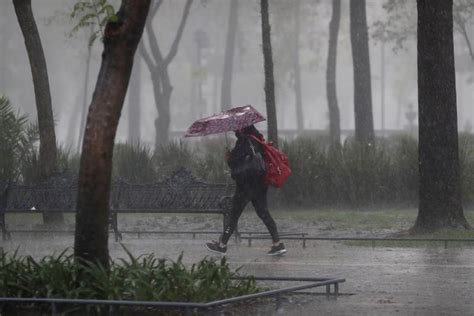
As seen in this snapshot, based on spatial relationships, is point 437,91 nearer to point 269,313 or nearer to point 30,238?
point 30,238

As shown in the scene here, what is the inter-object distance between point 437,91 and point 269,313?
8.25 metres

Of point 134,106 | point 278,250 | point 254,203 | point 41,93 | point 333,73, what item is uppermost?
point 134,106

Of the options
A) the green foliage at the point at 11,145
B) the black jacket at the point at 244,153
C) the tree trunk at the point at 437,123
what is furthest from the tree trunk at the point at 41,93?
the tree trunk at the point at 437,123

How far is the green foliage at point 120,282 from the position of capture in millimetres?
10531

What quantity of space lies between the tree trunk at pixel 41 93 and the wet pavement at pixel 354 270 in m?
2.39

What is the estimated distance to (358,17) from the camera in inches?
1398

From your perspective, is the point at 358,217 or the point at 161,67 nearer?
the point at 358,217

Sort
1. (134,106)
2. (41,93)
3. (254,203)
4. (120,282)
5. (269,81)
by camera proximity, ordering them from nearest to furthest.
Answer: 1. (120,282)
2. (254,203)
3. (41,93)
4. (269,81)
5. (134,106)

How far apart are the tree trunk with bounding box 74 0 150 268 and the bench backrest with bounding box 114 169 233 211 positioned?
8465mm

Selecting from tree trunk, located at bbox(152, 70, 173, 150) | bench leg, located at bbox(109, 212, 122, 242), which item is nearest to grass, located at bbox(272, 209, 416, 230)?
bench leg, located at bbox(109, 212, 122, 242)

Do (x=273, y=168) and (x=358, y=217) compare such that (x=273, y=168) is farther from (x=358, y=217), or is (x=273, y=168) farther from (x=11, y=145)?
(x=11, y=145)

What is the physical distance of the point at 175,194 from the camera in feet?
66.7

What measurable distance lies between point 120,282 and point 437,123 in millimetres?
8872

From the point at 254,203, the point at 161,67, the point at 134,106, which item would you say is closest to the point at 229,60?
the point at 134,106
